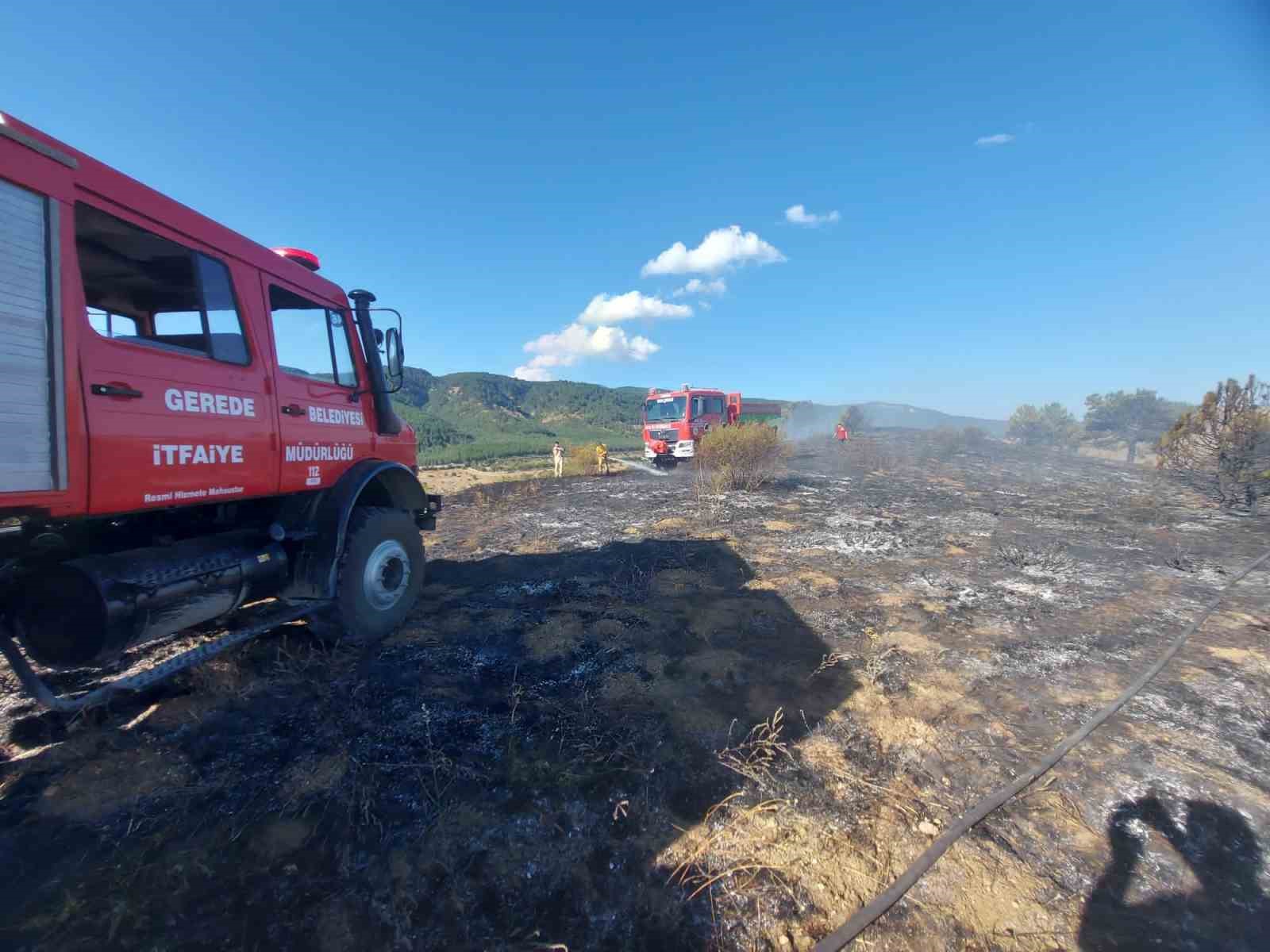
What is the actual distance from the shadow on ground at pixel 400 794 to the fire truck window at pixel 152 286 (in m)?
2.34

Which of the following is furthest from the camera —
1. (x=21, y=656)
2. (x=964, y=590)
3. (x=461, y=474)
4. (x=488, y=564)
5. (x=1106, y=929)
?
(x=461, y=474)

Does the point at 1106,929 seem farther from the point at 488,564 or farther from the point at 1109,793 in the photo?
the point at 488,564

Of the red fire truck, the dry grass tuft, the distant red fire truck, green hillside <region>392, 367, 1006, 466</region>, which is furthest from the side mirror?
green hillside <region>392, 367, 1006, 466</region>

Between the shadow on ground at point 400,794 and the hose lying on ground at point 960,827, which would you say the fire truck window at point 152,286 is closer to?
the shadow on ground at point 400,794

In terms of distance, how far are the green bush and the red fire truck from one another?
9.96 m

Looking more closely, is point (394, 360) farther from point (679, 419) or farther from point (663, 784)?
point (679, 419)

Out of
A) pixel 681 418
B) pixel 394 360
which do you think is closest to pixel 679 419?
pixel 681 418

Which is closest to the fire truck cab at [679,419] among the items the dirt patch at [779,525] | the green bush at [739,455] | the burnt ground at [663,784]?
the green bush at [739,455]

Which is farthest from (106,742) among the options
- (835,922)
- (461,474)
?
Result: (461,474)

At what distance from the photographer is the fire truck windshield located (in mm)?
17750

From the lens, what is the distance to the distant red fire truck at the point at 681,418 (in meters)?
17.4

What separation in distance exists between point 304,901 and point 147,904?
0.60m

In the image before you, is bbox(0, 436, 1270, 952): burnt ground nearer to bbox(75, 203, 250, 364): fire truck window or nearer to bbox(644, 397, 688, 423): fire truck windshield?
bbox(75, 203, 250, 364): fire truck window

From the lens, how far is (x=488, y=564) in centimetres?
689
